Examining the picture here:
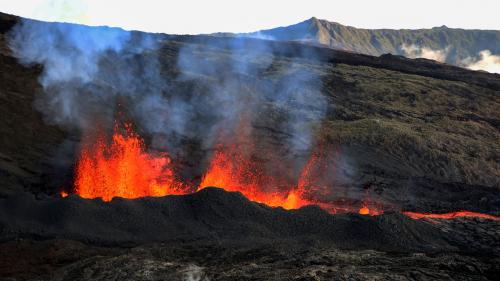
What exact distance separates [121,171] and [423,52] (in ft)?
313

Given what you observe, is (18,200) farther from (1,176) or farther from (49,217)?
(1,176)

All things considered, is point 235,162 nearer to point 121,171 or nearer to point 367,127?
point 121,171

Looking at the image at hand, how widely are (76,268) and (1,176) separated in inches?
279

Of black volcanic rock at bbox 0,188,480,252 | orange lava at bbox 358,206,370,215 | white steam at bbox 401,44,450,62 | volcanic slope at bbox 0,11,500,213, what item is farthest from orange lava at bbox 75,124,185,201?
white steam at bbox 401,44,450,62

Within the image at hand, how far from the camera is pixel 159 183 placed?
17.3 meters

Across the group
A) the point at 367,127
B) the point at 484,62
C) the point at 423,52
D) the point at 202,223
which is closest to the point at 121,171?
the point at 202,223

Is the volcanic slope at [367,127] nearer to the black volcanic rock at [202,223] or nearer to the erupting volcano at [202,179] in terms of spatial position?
the erupting volcano at [202,179]

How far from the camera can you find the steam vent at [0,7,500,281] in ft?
35.4

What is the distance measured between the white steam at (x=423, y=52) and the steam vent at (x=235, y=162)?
68.9 metres

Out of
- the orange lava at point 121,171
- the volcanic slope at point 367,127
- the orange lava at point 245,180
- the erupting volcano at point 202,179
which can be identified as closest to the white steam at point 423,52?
the volcanic slope at point 367,127

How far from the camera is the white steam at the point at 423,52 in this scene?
9925 cm

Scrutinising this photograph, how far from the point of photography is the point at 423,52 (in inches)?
3981

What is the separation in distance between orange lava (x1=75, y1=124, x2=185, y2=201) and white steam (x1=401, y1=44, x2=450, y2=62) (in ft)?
298

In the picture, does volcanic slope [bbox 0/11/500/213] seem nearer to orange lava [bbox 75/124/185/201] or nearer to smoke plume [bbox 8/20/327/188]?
smoke plume [bbox 8/20/327/188]
